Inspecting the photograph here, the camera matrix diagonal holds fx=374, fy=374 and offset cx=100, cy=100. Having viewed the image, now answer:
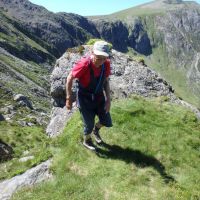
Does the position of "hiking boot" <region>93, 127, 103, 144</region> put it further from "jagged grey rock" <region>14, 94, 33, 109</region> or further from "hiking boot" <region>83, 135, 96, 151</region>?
"jagged grey rock" <region>14, 94, 33, 109</region>

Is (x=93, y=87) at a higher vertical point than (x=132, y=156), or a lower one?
higher

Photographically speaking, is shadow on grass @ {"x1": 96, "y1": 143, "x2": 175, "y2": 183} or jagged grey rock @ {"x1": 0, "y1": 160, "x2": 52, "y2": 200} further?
shadow on grass @ {"x1": 96, "y1": 143, "x2": 175, "y2": 183}

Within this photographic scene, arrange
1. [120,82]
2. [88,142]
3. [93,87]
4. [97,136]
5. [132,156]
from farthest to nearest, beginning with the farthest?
[120,82], [97,136], [88,142], [132,156], [93,87]

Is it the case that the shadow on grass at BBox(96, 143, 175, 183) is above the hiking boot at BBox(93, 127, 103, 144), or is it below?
below

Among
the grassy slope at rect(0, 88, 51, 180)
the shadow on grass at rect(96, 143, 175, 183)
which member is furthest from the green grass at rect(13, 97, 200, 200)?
the grassy slope at rect(0, 88, 51, 180)

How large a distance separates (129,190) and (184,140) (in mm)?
4957

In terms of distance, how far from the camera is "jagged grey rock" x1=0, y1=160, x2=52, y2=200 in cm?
1494

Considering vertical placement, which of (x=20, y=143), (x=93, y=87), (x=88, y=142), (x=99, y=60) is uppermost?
(x=99, y=60)

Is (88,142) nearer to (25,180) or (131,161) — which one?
(131,161)

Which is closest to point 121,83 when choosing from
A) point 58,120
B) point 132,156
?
point 58,120

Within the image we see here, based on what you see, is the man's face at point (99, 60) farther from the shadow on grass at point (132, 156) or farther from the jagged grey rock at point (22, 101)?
the jagged grey rock at point (22, 101)

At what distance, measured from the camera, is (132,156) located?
1585 centimetres

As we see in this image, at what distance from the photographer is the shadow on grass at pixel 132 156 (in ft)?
50.1

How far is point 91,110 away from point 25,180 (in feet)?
13.0
